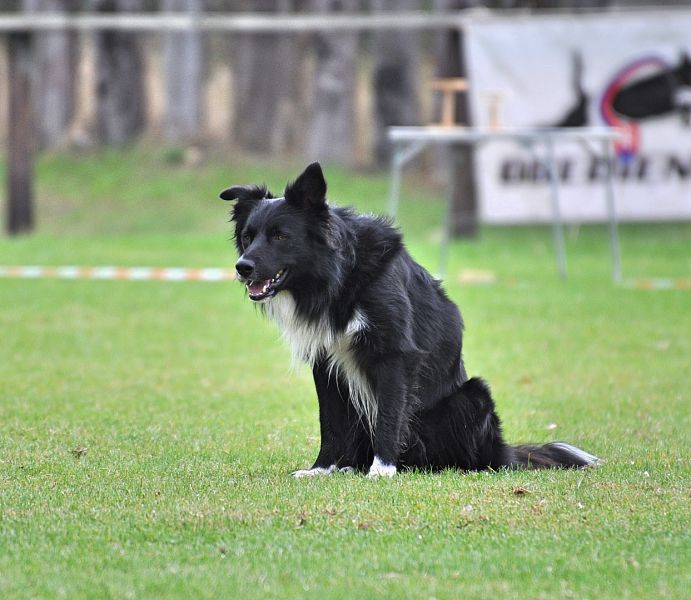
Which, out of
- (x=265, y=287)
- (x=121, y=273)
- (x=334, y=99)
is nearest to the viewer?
(x=265, y=287)

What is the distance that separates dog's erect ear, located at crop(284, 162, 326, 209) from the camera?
5629mm

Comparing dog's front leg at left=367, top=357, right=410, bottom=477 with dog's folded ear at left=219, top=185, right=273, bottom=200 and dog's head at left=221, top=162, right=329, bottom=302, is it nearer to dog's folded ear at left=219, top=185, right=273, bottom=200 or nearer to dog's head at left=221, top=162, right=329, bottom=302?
dog's head at left=221, top=162, right=329, bottom=302

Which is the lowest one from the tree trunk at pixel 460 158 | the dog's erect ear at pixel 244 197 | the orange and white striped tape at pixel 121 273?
the orange and white striped tape at pixel 121 273

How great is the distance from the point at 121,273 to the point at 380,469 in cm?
1056

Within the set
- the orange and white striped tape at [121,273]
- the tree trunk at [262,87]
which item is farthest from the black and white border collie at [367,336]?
the tree trunk at [262,87]

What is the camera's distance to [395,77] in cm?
2377

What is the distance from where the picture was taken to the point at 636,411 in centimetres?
807

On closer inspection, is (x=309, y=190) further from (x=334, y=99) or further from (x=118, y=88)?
(x=118, y=88)

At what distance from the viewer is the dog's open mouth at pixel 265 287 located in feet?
18.7

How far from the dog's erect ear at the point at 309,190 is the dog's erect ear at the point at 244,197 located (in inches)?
8.6

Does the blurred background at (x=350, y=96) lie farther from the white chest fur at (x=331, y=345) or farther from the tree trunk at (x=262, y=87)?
the white chest fur at (x=331, y=345)

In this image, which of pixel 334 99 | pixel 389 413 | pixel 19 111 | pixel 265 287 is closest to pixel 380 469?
pixel 389 413

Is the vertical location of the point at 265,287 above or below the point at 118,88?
above

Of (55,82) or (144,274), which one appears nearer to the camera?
(144,274)
